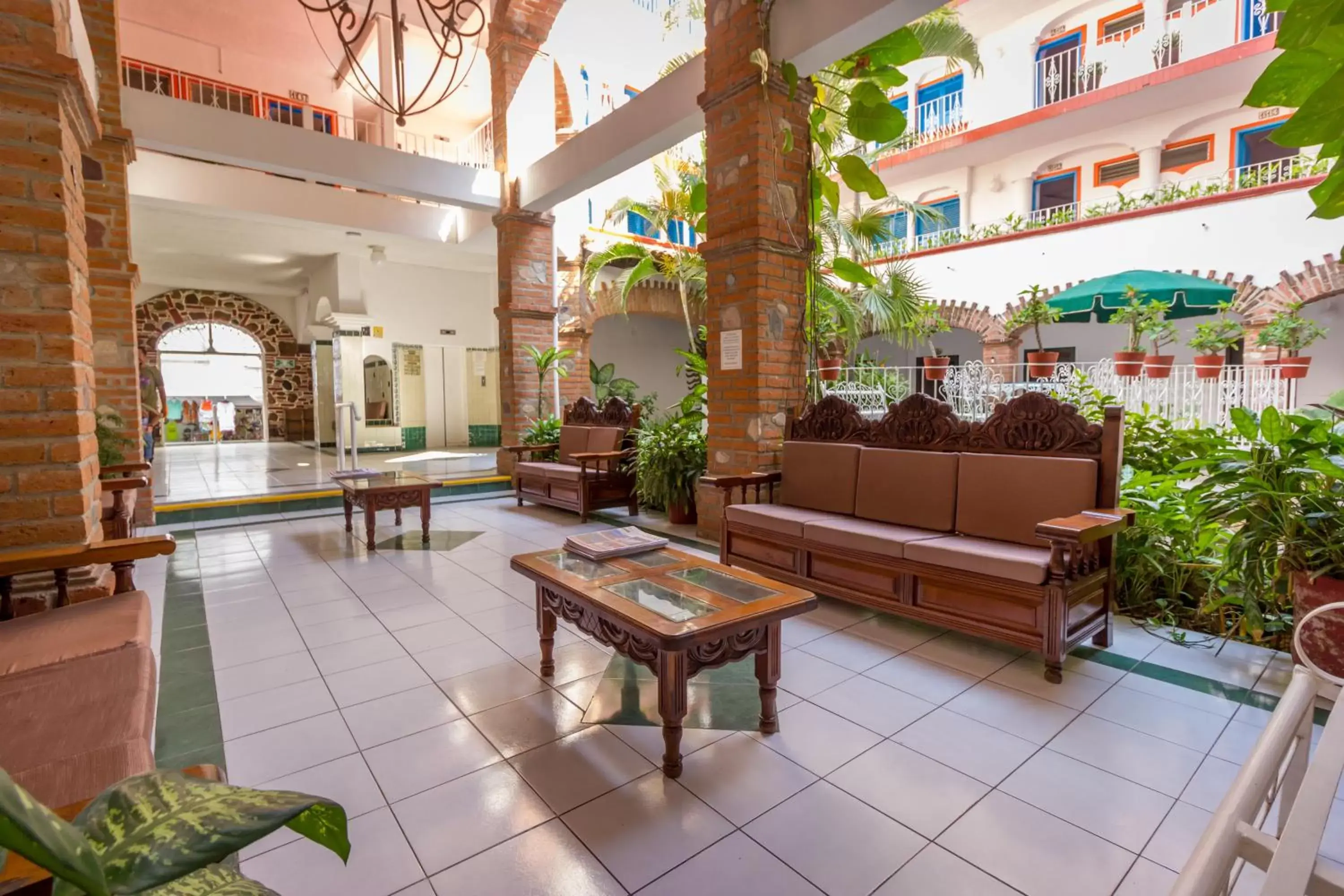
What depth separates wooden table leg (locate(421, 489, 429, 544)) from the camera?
468 centimetres

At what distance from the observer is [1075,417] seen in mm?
2910

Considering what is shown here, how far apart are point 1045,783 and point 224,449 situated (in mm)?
13143

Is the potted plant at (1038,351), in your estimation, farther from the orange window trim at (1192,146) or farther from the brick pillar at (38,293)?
the orange window trim at (1192,146)

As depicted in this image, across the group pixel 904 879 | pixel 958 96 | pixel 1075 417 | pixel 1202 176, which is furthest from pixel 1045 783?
pixel 958 96

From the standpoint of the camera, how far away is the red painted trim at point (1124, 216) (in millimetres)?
6996

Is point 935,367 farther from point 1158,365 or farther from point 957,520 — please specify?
point 957,520

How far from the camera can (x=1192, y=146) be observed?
9398 millimetres

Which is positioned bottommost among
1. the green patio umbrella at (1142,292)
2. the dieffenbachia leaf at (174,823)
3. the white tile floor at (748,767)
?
the white tile floor at (748,767)

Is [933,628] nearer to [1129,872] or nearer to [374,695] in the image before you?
[1129,872]

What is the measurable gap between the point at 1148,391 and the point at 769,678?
6.79 meters

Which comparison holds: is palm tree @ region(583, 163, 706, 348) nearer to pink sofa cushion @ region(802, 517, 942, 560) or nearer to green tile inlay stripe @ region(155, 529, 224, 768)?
pink sofa cushion @ region(802, 517, 942, 560)

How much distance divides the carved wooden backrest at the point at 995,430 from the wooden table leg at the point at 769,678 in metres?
1.67

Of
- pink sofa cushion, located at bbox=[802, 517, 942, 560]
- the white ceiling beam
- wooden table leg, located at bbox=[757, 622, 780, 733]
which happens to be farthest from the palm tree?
wooden table leg, located at bbox=[757, 622, 780, 733]

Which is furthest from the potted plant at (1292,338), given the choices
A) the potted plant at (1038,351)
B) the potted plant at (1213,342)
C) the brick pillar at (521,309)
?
the brick pillar at (521,309)
